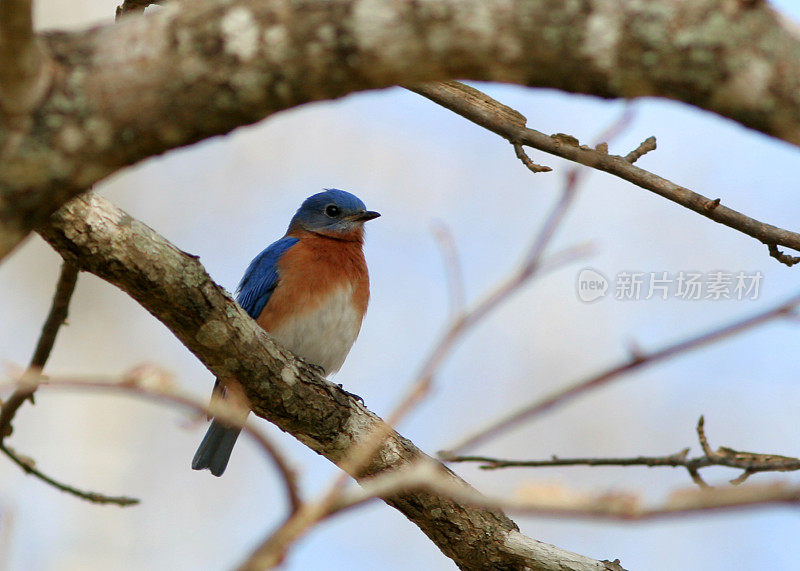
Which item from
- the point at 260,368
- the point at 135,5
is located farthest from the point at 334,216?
the point at 260,368

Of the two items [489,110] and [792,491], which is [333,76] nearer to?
[792,491]

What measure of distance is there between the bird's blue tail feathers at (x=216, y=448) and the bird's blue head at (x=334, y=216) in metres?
1.81

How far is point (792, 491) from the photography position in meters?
1.22

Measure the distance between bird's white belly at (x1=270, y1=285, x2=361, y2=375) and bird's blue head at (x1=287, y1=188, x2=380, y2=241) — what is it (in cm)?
81

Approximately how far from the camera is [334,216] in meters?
7.70

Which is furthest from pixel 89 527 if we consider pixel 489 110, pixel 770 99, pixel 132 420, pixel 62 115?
pixel 770 99

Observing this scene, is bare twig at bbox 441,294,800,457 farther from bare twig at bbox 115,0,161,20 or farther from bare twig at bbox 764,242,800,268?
bare twig at bbox 115,0,161,20

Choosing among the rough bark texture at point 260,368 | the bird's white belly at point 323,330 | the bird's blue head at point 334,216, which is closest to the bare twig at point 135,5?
the rough bark texture at point 260,368

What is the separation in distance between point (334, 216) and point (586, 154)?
3.97 meters

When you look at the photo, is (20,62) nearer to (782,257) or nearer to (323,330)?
(782,257)

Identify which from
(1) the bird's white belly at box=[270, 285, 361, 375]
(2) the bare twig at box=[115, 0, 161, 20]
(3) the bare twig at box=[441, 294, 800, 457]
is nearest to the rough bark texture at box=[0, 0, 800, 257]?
(3) the bare twig at box=[441, 294, 800, 457]

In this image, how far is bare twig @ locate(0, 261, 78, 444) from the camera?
4.36 metres

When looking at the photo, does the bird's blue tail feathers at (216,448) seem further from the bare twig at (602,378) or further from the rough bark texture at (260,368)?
the bare twig at (602,378)

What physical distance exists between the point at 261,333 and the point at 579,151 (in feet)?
5.47
